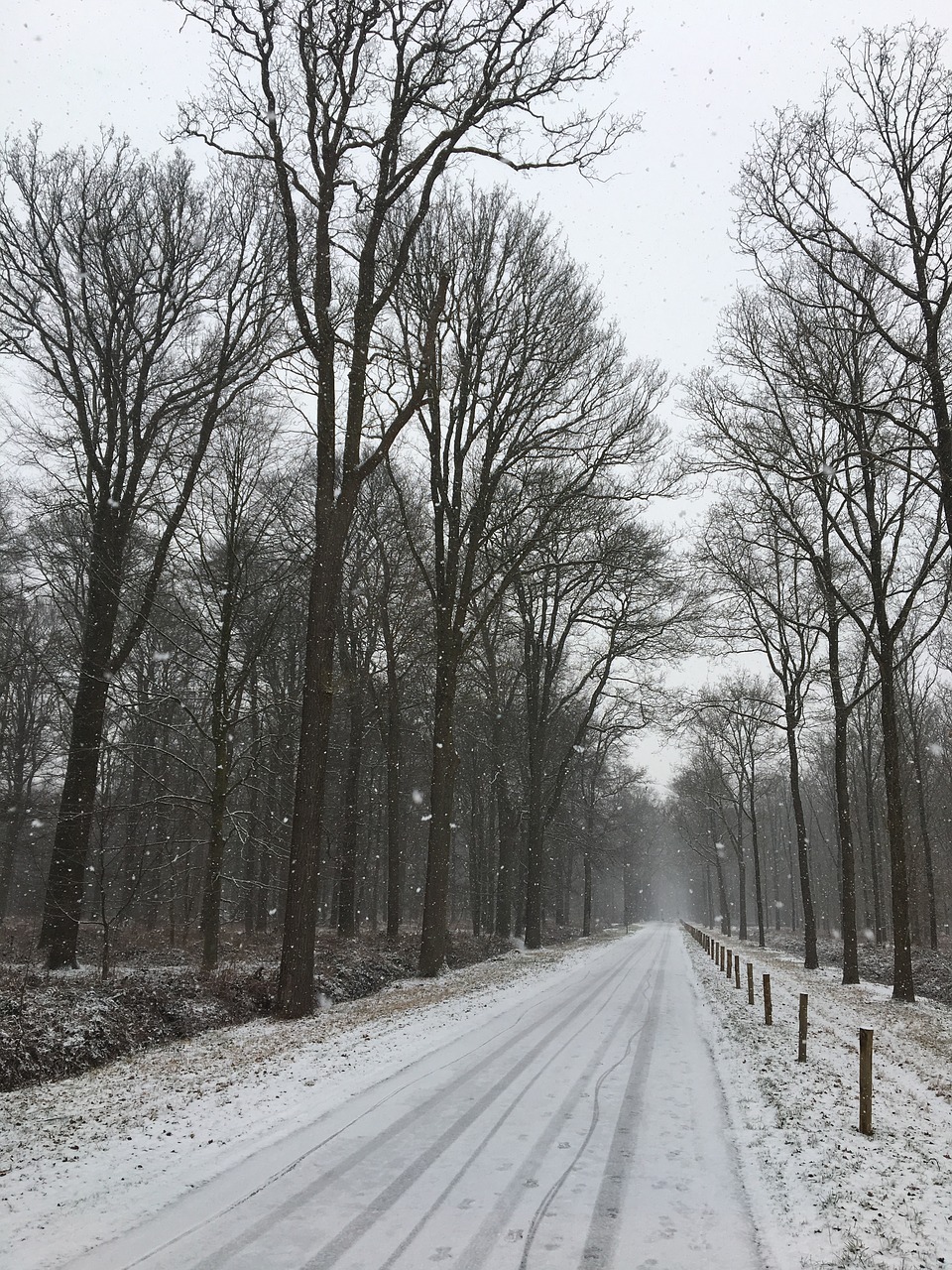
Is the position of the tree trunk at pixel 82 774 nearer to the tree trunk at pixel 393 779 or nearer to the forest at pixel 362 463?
the forest at pixel 362 463

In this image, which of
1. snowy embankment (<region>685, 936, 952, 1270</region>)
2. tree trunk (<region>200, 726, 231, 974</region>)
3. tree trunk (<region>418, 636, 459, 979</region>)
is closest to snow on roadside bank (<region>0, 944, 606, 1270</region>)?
snowy embankment (<region>685, 936, 952, 1270</region>)

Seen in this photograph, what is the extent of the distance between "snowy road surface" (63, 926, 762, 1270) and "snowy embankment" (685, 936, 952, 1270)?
30 centimetres

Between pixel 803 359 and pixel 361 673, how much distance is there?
15564 mm

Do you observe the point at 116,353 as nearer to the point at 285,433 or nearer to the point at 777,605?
the point at 285,433

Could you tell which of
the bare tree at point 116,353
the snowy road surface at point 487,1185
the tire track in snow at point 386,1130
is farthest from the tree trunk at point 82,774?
the snowy road surface at point 487,1185

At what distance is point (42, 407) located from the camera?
15.8 meters

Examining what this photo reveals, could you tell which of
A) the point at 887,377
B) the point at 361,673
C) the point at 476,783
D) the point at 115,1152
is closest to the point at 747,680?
the point at 476,783

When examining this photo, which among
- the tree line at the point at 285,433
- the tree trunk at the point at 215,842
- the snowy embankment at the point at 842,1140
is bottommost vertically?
the snowy embankment at the point at 842,1140

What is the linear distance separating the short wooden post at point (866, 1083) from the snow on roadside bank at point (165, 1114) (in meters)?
4.52

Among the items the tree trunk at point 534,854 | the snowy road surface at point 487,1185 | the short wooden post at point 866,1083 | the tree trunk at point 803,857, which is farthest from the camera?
the tree trunk at point 534,854

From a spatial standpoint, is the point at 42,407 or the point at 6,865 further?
the point at 6,865

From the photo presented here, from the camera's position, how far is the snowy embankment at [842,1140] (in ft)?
15.4

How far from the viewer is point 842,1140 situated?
650cm

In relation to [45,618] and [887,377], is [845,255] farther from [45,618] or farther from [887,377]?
[45,618]
